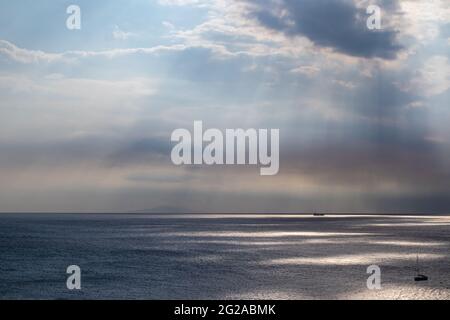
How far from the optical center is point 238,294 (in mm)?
72125

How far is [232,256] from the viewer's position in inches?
4911

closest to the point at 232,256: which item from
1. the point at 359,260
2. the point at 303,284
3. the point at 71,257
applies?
the point at 359,260
